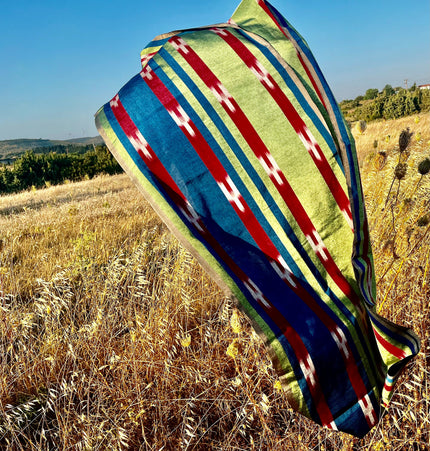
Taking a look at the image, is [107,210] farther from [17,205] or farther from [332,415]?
[17,205]

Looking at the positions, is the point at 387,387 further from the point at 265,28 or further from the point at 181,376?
the point at 265,28

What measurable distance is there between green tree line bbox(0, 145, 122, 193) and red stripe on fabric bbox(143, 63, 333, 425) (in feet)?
69.9

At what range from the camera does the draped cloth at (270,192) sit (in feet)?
3.55

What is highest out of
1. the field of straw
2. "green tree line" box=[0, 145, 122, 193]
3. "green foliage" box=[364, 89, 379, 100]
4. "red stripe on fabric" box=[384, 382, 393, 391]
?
"red stripe on fabric" box=[384, 382, 393, 391]

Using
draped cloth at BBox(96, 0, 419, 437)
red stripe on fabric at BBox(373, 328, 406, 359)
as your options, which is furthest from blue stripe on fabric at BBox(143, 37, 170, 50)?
red stripe on fabric at BBox(373, 328, 406, 359)

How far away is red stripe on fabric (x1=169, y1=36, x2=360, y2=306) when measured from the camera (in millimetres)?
1127

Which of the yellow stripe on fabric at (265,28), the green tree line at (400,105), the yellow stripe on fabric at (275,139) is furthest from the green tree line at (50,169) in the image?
the yellow stripe on fabric at (275,139)

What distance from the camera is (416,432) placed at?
146 centimetres

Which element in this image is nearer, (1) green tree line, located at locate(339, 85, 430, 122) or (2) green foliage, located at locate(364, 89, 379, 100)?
(1) green tree line, located at locate(339, 85, 430, 122)

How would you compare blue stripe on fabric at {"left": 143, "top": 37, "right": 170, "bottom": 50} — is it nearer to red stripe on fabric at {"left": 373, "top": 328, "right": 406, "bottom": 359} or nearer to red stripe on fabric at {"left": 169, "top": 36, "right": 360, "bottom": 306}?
red stripe on fabric at {"left": 169, "top": 36, "right": 360, "bottom": 306}

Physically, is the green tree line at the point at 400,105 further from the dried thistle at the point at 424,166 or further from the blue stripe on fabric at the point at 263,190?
the blue stripe on fabric at the point at 263,190

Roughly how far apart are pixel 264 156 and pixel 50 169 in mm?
23608

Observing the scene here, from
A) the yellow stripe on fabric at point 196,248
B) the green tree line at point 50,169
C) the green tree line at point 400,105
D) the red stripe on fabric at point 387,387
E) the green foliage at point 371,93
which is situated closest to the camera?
the yellow stripe on fabric at point 196,248

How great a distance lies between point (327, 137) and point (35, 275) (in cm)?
291
